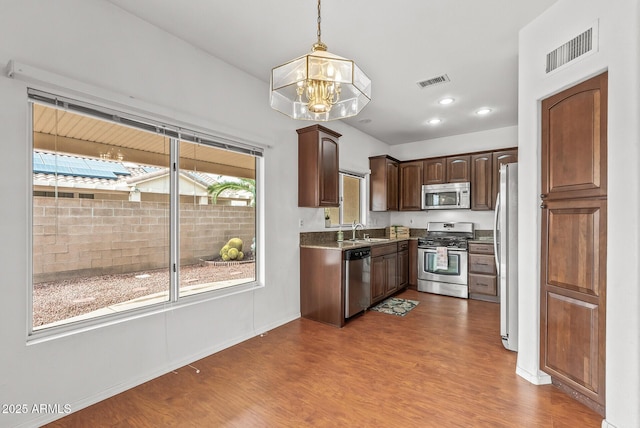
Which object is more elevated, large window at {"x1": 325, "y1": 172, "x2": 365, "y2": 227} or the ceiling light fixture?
the ceiling light fixture

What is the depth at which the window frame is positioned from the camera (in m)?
1.95

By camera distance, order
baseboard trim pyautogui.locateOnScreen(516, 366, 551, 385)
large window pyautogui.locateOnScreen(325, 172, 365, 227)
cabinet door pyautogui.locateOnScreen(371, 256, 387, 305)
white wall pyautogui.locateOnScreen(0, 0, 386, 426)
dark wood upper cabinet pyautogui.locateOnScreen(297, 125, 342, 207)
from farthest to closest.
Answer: large window pyautogui.locateOnScreen(325, 172, 365, 227)
cabinet door pyautogui.locateOnScreen(371, 256, 387, 305)
dark wood upper cabinet pyautogui.locateOnScreen(297, 125, 342, 207)
baseboard trim pyautogui.locateOnScreen(516, 366, 551, 385)
white wall pyautogui.locateOnScreen(0, 0, 386, 426)

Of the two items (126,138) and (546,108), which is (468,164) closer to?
(546,108)

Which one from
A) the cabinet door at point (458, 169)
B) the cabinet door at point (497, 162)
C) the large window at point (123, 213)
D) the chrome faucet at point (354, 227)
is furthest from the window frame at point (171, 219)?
the cabinet door at point (497, 162)

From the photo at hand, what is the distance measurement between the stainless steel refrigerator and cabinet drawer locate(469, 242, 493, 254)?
2.00 meters

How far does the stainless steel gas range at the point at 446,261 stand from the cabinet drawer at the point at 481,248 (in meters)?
0.10

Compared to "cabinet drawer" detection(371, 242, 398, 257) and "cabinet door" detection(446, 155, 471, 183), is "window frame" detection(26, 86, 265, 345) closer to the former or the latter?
"cabinet drawer" detection(371, 242, 398, 257)

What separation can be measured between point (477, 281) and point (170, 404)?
4622 mm

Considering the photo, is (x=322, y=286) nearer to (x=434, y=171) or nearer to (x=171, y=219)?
(x=171, y=219)

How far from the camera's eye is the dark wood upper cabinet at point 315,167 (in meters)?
3.86

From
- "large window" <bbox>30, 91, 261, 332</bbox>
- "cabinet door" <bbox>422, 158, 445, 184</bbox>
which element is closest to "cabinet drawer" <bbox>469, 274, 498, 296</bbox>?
"cabinet door" <bbox>422, 158, 445, 184</bbox>

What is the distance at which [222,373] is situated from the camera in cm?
258

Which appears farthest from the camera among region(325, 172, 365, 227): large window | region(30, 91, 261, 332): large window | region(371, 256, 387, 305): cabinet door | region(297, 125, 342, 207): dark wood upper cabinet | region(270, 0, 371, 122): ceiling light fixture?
region(325, 172, 365, 227): large window

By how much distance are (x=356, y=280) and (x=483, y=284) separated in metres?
2.42
